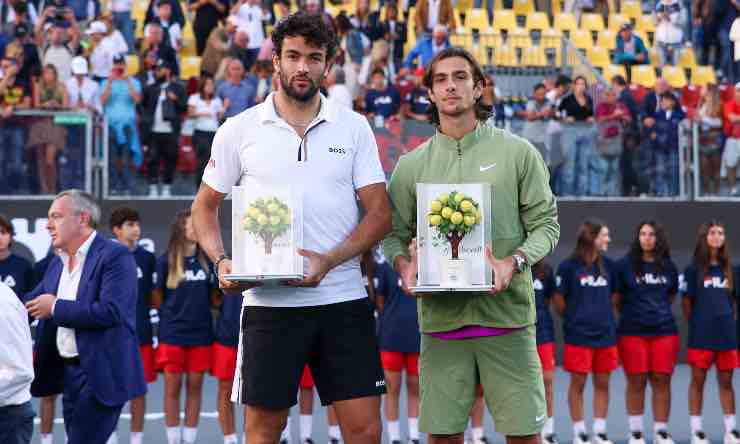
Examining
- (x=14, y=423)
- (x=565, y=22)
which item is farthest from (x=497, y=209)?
(x=565, y=22)

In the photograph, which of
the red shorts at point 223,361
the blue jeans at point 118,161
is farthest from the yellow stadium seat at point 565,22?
the red shorts at point 223,361

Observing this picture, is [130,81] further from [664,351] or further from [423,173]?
[423,173]

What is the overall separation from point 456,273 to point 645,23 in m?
17.5

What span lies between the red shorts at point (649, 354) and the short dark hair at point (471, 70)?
18.7ft

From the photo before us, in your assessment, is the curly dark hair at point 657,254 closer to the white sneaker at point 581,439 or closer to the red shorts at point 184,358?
the white sneaker at point 581,439

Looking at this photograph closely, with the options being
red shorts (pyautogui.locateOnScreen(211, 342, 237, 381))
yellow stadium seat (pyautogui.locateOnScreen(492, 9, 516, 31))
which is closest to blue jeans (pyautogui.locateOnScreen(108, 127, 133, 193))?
red shorts (pyautogui.locateOnScreen(211, 342, 237, 381))

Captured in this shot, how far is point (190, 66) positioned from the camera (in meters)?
18.0

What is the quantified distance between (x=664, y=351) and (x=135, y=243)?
4.55 m

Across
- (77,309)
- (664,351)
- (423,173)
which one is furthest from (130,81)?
(423,173)

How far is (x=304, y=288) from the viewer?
4941 millimetres

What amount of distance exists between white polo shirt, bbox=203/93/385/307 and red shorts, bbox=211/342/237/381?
525 cm

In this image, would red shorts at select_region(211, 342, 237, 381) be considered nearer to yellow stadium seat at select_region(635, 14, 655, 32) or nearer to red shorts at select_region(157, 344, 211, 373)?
red shorts at select_region(157, 344, 211, 373)

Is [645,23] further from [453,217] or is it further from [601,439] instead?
[453,217]

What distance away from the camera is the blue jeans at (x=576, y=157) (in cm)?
1413
